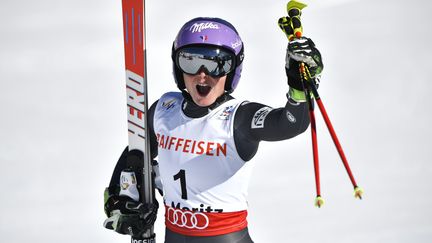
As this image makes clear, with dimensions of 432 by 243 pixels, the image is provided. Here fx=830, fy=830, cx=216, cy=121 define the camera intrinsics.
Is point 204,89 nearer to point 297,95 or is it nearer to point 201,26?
point 201,26

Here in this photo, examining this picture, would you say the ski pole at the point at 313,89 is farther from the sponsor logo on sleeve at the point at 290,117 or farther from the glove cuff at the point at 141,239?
the glove cuff at the point at 141,239

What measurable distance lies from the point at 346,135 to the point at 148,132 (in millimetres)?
3238

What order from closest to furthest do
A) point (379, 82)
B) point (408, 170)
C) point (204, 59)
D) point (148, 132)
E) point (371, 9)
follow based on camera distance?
1. point (204, 59)
2. point (148, 132)
3. point (408, 170)
4. point (379, 82)
5. point (371, 9)

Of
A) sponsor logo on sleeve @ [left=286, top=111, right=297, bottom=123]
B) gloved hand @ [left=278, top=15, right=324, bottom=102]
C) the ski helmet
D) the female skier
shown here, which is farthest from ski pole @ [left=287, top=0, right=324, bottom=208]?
the ski helmet

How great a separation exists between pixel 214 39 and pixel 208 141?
534mm

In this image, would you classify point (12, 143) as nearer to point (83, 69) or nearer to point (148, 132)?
point (83, 69)

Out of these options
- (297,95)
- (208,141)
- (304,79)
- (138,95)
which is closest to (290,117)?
(297,95)

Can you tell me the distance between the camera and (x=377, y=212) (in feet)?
22.4

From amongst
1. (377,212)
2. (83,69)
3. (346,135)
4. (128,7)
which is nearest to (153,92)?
(83,69)

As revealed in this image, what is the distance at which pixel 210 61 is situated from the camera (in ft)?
14.2

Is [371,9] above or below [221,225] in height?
above

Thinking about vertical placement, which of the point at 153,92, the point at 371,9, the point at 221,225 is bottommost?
the point at 221,225

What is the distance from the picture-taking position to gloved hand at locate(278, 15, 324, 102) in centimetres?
370

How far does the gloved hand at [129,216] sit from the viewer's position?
471 cm
